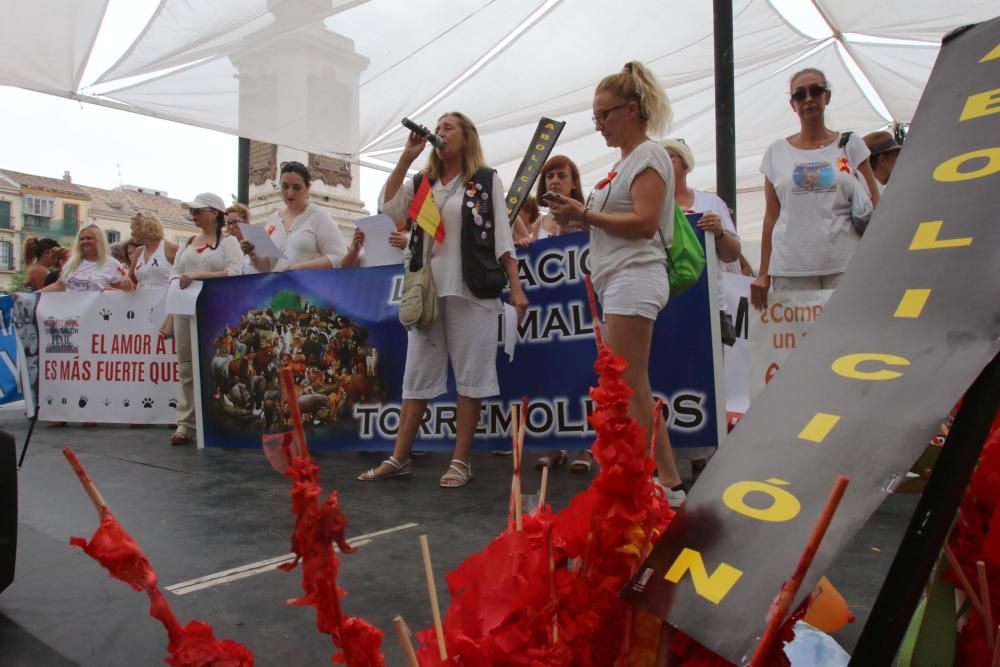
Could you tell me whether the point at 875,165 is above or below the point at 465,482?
above

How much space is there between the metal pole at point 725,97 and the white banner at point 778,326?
7.37 feet

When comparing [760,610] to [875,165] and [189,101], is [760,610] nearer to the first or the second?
[875,165]

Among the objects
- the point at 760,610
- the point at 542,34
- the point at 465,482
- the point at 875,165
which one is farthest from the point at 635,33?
the point at 760,610

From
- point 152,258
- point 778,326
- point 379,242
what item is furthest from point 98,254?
point 778,326

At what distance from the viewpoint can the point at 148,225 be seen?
6016 mm

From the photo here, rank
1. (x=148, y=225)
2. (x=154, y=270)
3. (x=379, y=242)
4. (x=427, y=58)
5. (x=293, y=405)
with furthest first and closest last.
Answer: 1. (x=427, y=58)
2. (x=154, y=270)
3. (x=148, y=225)
4. (x=379, y=242)
5. (x=293, y=405)

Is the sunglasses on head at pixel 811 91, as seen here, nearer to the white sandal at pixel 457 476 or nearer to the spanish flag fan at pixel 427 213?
the spanish flag fan at pixel 427 213

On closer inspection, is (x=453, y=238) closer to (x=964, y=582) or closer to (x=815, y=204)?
(x=815, y=204)

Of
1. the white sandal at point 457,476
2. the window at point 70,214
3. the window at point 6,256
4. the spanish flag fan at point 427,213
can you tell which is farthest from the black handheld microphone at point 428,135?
the window at point 70,214

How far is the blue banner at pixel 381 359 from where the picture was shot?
3.62m

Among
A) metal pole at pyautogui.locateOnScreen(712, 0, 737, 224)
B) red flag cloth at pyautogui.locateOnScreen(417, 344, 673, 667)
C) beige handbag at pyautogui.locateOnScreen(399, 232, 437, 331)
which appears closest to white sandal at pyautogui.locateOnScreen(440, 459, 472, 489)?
beige handbag at pyautogui.locateOnScreen(399, 232, 437, 331)

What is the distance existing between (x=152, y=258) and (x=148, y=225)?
0.98 ft

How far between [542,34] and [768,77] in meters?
4.08

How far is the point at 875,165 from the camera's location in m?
4.24
